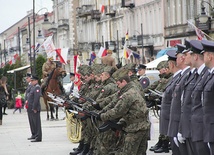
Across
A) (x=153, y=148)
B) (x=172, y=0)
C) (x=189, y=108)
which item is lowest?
(x=153, y=148)

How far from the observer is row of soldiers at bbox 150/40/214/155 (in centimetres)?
1023

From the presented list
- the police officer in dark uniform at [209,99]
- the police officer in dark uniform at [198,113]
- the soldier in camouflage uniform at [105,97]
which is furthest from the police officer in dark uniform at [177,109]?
the soldier in camouflage uniform at [105,97]

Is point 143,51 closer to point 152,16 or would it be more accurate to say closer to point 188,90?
point 152,16

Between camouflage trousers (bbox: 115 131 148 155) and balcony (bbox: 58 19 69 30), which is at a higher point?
balcony (bbox: 58 19 69 30)

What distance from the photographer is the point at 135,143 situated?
44.1ft

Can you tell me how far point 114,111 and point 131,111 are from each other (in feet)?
0.93

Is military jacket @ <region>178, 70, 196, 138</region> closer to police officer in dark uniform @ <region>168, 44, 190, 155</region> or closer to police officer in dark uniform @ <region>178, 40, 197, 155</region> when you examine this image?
police officer in dark uniform @ <region>178, 40, 197, 155</region>

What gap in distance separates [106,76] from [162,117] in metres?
2.12

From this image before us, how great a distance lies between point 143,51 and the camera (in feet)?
221

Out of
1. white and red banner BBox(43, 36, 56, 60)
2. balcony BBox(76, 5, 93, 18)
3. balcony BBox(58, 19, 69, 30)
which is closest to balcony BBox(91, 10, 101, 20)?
balcony BBox(76, 5, 93, 18)

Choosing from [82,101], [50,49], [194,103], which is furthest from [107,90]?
[50,49]

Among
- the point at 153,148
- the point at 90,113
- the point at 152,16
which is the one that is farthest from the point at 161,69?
the point at 152,16

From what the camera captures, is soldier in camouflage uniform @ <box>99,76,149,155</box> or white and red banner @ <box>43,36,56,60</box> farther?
white and red banner @ <box>43,36,56,60</box>

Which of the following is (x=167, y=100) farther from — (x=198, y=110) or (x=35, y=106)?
(x=35, y=106)
